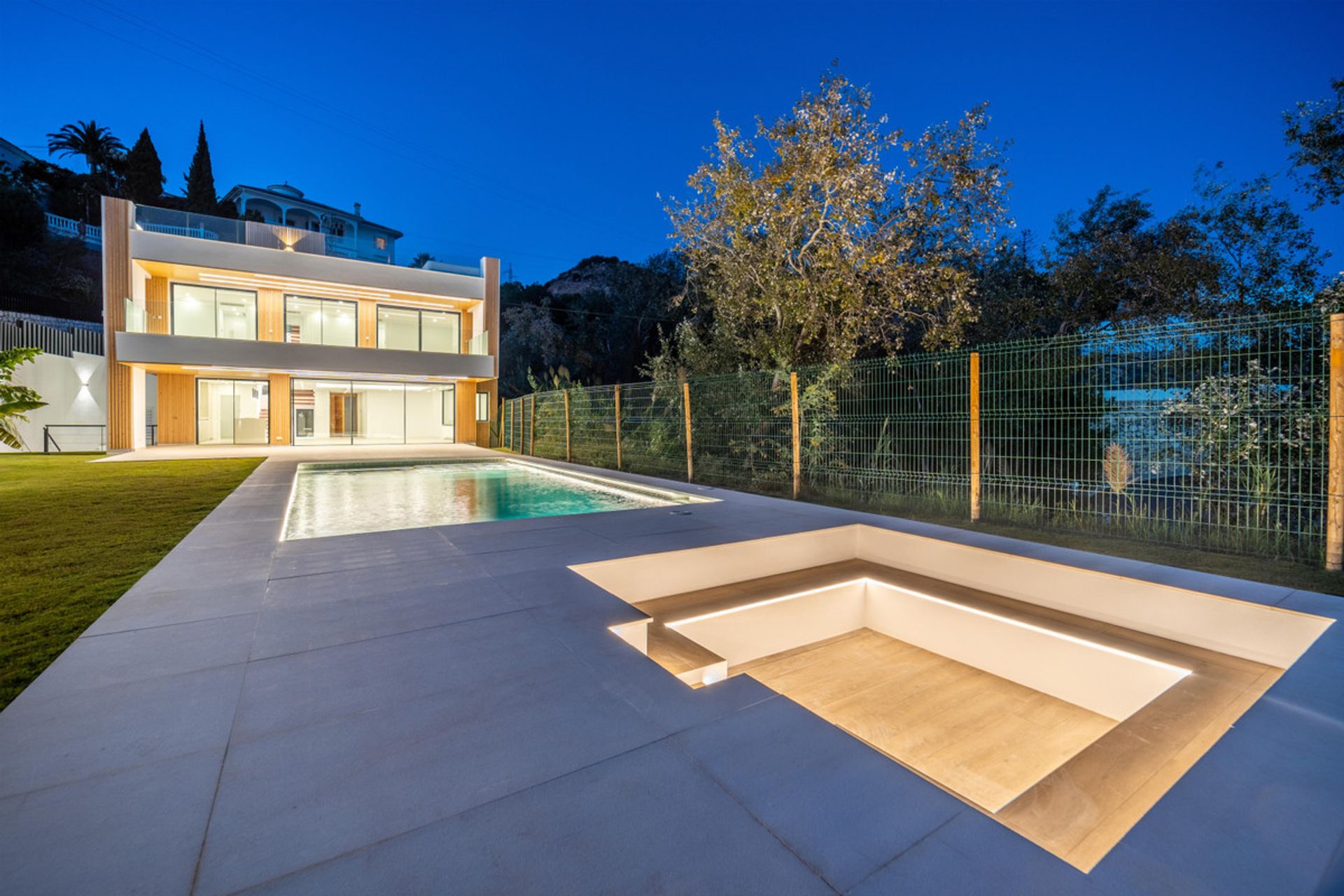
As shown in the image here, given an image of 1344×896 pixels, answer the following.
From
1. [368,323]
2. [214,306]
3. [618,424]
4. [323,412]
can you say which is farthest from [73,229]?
[618,424]

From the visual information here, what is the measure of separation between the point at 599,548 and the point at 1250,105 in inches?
1328

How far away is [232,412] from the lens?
757 inches

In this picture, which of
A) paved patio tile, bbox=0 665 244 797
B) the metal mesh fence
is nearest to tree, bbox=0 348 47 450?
paved patio tile, bbox=0 665 244 797

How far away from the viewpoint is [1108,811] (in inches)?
71.7

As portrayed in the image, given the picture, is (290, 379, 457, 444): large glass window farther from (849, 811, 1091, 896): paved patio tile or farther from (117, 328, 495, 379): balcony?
(849, 811, 1091, 896): paved patio tile

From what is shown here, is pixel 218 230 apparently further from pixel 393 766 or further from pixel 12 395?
pixel 393 766

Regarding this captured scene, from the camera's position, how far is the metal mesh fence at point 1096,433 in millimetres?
4277

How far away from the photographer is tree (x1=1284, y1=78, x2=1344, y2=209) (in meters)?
7.67

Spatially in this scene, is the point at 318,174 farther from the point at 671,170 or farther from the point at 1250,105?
the point at 1250,105

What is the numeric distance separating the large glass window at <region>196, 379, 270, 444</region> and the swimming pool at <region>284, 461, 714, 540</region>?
370 inches

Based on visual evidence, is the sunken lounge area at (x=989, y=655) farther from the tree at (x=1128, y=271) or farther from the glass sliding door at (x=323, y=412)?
the glass sliding door at (x=323, y=412)

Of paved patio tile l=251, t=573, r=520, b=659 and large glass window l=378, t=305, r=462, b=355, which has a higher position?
large glass window l=378, t=305, r=462, b=355

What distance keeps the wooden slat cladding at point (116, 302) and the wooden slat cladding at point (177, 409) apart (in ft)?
7.77

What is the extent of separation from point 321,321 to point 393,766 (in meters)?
20.7
